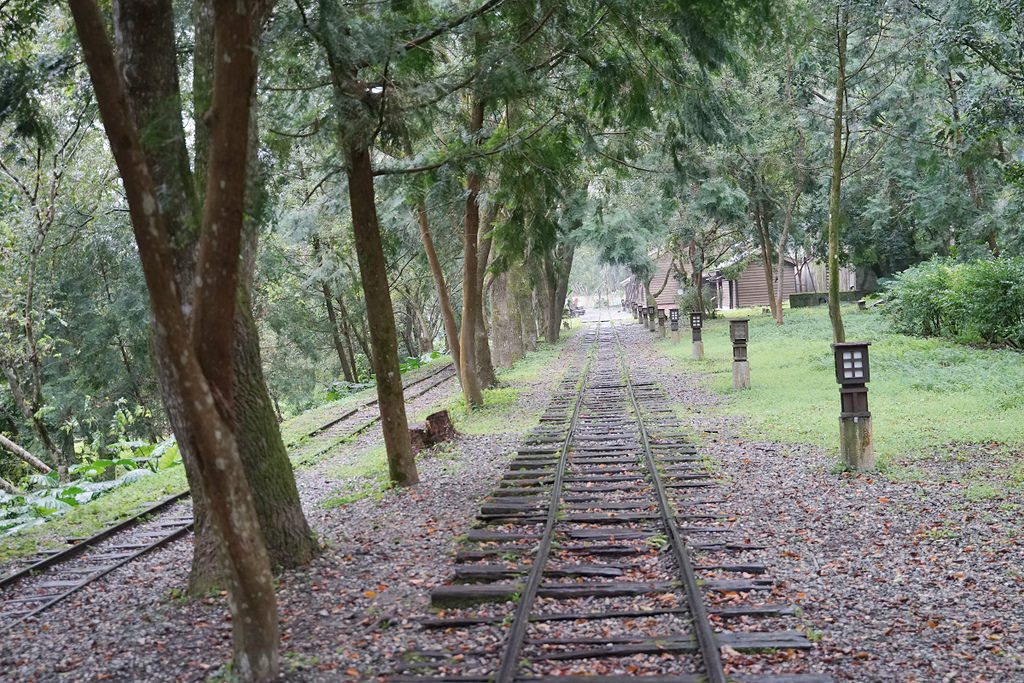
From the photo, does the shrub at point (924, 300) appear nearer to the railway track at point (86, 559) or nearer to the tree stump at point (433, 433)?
the tree stump at point (433, 433)

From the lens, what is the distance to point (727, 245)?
4306 centimetres

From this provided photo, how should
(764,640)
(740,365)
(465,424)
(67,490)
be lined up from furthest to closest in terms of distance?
(740,365) → (465,424) → (67,490) → (764,640)

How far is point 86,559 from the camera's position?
8250 mm

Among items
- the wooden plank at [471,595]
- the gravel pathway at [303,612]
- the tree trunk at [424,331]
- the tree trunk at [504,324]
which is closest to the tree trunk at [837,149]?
the gravel pathway at [303,612]

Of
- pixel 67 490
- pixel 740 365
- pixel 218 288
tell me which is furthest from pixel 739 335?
pixel 218 288

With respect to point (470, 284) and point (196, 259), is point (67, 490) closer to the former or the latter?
point (470, 284)

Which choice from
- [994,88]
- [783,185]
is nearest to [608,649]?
[994,88]

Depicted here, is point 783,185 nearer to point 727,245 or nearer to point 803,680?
point 727,245

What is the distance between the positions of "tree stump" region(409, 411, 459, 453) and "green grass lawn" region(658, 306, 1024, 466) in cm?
494

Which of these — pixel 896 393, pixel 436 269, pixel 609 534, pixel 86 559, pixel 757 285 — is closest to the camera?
pixel 609 534

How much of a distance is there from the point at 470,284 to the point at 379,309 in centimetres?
633

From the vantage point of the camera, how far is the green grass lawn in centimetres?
1044

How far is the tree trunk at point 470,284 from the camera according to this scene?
14.5 m

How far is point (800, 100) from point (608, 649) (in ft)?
58.1
